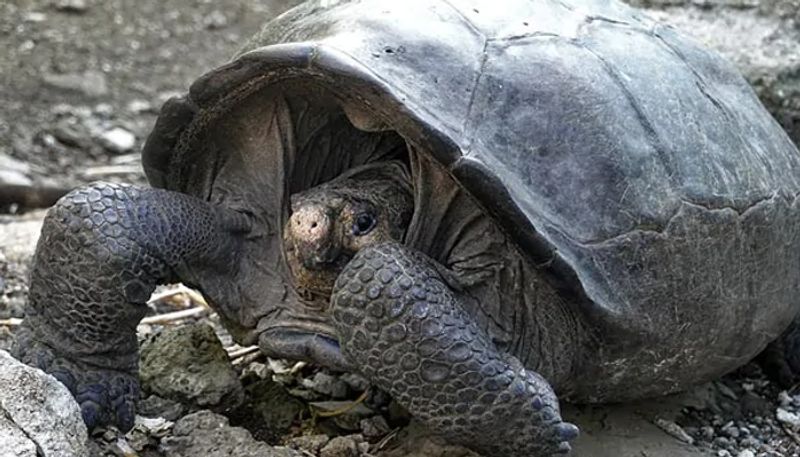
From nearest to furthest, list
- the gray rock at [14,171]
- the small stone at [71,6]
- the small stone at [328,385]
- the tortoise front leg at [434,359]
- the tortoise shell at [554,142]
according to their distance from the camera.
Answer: the tortoise front leg at [434,359] → the tortoise shell at [554,142] → the small stone at [328,385] → the gray rock at [14,171] → the small stone at [71,6]

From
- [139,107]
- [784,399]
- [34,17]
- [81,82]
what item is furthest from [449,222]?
[34,17]

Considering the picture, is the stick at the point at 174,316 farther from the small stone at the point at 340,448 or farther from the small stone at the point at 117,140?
the small stone at the point at 117,140

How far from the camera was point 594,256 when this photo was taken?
285 centimetres

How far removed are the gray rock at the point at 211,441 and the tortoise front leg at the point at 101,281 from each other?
0.12 meters

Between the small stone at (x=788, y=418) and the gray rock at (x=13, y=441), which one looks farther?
the small stone at (x=788, y=418)

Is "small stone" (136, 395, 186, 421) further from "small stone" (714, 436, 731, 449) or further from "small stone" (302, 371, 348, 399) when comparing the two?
"small stone" (714, 436, 731, 449)

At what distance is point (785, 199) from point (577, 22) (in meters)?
0.79

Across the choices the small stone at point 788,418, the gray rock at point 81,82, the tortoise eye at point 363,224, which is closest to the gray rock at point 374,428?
the tortoise eye at point 363,224

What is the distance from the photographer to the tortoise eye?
2.98 meters

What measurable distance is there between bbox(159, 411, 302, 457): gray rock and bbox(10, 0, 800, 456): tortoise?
0.14 metres

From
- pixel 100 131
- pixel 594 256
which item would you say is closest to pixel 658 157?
pixel 594 256

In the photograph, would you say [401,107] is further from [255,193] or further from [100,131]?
[100,131]

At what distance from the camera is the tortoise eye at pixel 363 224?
9.77ft

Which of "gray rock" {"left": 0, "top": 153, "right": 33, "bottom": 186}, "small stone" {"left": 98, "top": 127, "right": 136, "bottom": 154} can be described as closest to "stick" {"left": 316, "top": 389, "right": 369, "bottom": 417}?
"gray rock" {"left": 0, "top": 153, "right": 33, "bottom": 186}
